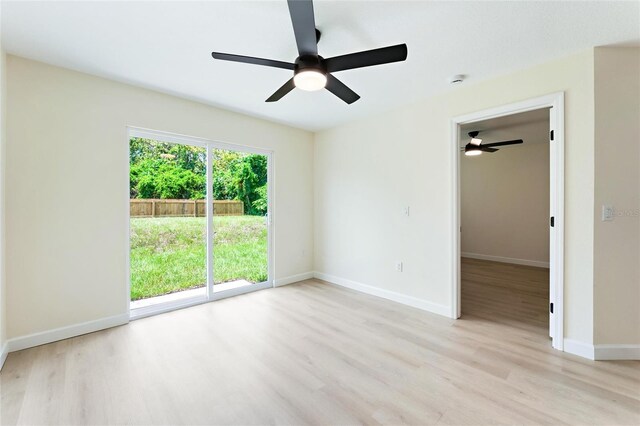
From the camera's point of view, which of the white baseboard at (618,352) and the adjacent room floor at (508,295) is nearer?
the white baseboard at (618,352)

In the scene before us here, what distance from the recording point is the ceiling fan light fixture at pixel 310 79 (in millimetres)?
1869

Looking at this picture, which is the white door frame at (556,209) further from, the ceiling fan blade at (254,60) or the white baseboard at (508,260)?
the white baseboard at (508,260)

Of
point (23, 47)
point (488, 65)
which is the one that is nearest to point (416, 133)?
point (488, 65)

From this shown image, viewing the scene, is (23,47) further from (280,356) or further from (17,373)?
(280,356)

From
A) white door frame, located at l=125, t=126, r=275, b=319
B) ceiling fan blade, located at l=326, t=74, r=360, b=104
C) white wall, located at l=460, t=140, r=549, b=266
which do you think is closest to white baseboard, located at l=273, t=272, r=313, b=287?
white door frame, located at l=125, t=126, r=275, b=319

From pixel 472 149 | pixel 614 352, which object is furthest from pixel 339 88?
pixel 472 149

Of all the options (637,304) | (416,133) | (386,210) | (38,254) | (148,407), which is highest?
(416,133)

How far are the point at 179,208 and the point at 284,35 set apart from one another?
7.85 feet

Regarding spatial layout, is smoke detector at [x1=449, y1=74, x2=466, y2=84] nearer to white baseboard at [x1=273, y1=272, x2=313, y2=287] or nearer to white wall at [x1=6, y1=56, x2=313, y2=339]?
white wall at [x1=6, y1=56, x2=313, y2=339]

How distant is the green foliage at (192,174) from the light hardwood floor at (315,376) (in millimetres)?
1541

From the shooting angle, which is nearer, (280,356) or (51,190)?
(280,356)

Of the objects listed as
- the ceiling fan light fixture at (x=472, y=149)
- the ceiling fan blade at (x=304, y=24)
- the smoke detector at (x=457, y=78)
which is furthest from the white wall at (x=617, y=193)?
the ceiling fan light fixture at (x=472, y=149)

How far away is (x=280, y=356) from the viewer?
2.25m

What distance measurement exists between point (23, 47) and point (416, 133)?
3846 mm
